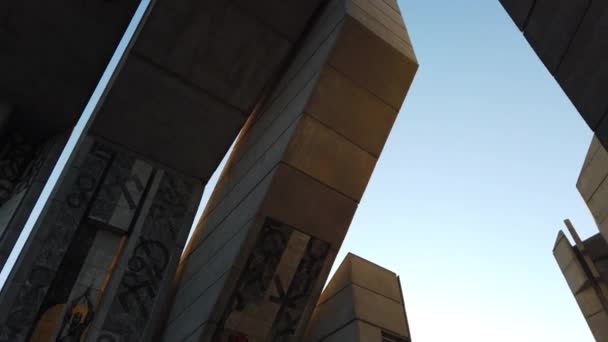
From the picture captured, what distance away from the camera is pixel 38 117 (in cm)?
1291

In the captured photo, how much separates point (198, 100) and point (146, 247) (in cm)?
357

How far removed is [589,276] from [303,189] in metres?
9.75

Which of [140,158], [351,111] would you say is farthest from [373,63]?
[140,158]

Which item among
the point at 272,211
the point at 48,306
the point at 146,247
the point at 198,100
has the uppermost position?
the point at 198,100

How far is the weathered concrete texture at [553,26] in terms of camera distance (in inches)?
122

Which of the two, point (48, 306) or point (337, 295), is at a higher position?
point (337, 295)

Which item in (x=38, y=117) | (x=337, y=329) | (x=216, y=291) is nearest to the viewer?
(x=216, y=291)

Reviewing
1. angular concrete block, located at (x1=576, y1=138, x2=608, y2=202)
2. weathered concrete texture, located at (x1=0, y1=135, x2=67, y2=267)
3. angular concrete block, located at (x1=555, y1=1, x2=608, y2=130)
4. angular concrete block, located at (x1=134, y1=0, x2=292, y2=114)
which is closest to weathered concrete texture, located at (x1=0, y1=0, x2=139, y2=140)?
weathered concrete texture, located at (x1=0, y1=135, x2=67, y2=267)

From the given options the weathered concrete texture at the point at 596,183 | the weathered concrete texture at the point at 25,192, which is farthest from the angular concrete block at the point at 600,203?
the weathered concrete texture at the point at 25,192

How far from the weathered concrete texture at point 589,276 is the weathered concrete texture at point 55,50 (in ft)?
46.4

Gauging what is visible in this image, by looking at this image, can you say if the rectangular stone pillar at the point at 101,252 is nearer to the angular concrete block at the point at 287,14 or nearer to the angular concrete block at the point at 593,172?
the angular concrete block at the point at 287,14

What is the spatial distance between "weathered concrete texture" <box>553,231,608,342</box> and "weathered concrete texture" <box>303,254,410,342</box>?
632 centimetres

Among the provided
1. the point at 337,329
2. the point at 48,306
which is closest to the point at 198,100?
the point at 48,306

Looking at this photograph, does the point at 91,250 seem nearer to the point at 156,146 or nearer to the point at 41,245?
the point at 41,245
